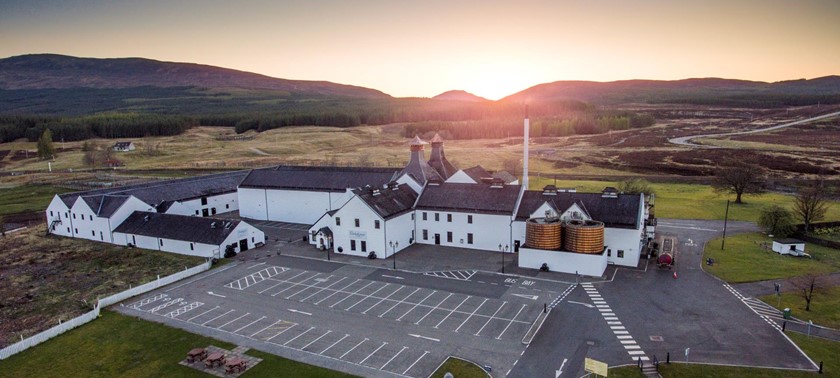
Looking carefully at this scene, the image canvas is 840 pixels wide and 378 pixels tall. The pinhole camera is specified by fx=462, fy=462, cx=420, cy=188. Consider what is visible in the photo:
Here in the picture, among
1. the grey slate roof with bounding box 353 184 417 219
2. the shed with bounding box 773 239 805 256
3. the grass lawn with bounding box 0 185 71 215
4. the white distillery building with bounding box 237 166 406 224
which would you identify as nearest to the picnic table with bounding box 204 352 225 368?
the grey slate roof with bounding box 353 184 417 219

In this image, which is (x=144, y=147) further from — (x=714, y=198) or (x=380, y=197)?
(x=714, y=198)

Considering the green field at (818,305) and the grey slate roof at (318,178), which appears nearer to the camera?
the green field at (818,305)

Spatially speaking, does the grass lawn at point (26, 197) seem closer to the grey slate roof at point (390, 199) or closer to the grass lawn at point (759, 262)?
the grey slate roof at point (390, 199)

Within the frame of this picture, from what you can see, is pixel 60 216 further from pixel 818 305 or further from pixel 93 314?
pixel 818 305

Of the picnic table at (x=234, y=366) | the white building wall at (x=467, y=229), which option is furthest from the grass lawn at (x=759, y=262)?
the picnic table at (x=234, y=366)

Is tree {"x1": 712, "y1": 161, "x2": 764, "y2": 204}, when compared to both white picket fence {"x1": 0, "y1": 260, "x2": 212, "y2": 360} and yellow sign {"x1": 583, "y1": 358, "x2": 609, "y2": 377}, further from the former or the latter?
white picket fence {"x1": 0, "y1": 260, "x2": 212, "y2": 360}

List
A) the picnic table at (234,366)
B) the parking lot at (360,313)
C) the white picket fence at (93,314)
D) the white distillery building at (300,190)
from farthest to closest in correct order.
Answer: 1. the white distillery building at (300,190)
2. the white picket fence at (93,314)
3. the parking lot at (360,313)
4. the picnic table at (234,366)

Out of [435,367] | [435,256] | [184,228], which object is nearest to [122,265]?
[184,228]
